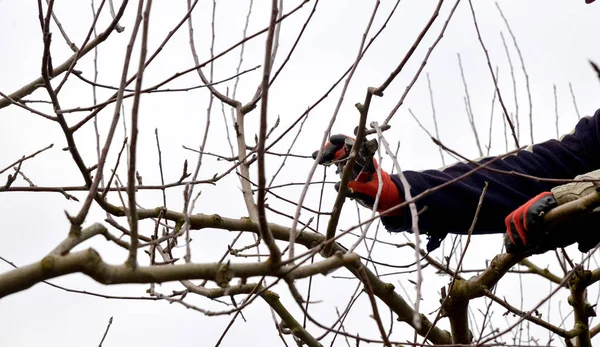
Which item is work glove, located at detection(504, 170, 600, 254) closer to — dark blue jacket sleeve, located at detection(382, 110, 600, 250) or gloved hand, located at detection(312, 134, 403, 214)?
dark blue jacket sleeve, located at detection(382, 110, 600, 250)

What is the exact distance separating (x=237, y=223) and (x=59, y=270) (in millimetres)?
1397

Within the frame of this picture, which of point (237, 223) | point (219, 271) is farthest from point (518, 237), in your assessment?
point (219, 271)

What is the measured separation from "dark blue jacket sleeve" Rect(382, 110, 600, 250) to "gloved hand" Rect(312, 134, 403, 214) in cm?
7

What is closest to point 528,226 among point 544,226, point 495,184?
point 544,226

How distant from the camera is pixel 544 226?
8.37 feet

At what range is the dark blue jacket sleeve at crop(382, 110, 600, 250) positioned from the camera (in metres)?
3.31

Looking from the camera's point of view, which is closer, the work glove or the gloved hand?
the work glove

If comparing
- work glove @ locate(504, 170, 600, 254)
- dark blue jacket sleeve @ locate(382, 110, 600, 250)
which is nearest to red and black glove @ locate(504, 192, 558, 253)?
work glove @ locate(504, 170, 600, 254)

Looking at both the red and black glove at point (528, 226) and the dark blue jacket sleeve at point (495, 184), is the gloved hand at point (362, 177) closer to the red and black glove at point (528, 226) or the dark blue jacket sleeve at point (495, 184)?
the dark blue jacket sleeve at point (495, 184)

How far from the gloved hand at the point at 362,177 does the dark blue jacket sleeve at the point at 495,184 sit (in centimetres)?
7

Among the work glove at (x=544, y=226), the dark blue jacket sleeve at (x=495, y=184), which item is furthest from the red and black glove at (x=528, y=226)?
the dark blue jacket sleeve at (x=495, y=184)

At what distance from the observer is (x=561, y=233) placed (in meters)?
2.85

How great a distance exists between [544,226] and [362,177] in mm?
908

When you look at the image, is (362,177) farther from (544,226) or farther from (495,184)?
(544,226)
